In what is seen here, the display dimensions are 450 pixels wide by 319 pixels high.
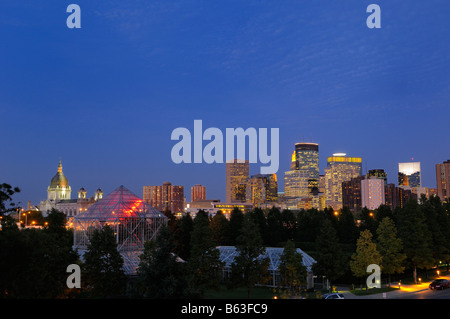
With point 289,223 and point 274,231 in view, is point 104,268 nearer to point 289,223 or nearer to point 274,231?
point 274,231

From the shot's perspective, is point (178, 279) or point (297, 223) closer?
point (178, 279)

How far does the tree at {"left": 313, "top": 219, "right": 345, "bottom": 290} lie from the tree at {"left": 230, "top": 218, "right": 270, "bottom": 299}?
757 centimetres

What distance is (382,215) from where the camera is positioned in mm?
77438

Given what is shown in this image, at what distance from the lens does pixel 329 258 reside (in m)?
45.3

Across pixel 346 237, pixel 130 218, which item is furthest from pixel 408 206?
pixel 130 218

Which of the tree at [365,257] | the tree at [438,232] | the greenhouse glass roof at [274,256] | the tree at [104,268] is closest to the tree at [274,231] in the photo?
the greenhouse glass roof at [274,256]

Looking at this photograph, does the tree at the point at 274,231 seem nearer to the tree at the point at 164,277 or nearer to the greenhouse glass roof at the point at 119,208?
the greenhouse glass roof at the point at 119,208

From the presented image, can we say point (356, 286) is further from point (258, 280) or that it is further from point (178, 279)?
point (178, 279)

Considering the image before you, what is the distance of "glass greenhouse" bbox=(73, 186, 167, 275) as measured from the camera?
49344mm

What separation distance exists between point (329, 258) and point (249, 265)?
1036cm

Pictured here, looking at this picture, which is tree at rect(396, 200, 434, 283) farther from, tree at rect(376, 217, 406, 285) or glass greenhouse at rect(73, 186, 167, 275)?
glass greenhouse at rect(73, 186, 167, 275)

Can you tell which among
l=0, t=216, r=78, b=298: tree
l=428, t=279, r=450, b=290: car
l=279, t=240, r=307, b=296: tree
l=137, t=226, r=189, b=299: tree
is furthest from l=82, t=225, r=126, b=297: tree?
l=428, t=279, r=450, b=290: car
